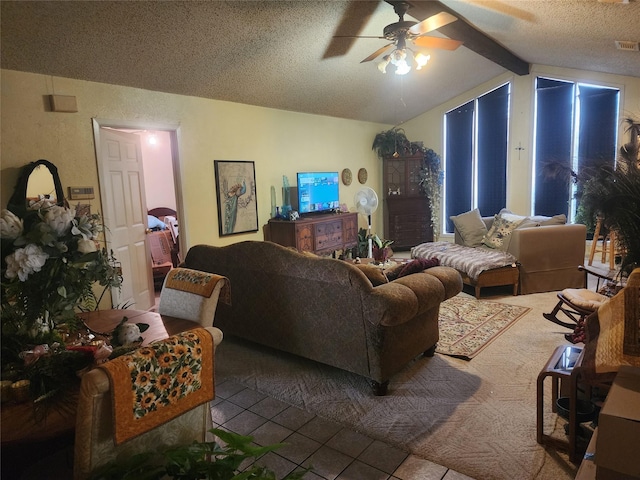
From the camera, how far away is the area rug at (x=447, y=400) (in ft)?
6.66

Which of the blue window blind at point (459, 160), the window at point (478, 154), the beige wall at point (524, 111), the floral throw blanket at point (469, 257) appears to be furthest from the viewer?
the blue window blind at point (459, 160)

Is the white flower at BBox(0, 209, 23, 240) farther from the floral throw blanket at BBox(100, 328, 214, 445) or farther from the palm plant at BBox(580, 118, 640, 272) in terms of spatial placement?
the palm plant at BBox(580, 118, 640, 272)

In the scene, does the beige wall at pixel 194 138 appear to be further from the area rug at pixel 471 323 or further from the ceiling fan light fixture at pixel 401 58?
the area rug at pixel 471 323

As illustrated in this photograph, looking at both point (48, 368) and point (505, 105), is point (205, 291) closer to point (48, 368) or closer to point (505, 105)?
point (48, 368)

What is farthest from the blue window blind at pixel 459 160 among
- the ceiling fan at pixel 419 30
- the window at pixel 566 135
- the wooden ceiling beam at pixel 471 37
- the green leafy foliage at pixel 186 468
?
the green leafy foliage at pixel 186 468

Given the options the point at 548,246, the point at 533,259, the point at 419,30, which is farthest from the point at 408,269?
the point at 548,246

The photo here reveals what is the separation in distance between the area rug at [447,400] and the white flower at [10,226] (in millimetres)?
1788

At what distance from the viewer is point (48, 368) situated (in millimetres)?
Answer: 1396

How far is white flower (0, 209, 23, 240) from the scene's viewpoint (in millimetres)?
1375

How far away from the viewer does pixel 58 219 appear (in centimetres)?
143

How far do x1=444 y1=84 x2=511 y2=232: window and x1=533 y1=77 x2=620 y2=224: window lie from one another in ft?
1.72

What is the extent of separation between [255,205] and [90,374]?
4.43 meters

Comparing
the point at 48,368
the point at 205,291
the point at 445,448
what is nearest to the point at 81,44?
the point at 205,291

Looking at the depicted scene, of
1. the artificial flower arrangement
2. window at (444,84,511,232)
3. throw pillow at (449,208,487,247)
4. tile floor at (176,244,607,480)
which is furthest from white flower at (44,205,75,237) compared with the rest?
window at (444,84,511,232)
